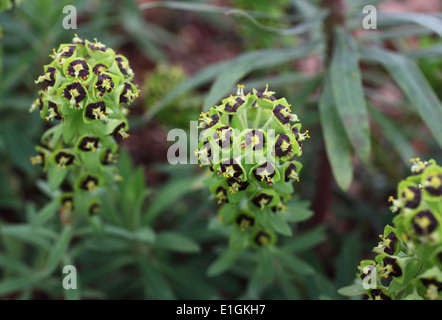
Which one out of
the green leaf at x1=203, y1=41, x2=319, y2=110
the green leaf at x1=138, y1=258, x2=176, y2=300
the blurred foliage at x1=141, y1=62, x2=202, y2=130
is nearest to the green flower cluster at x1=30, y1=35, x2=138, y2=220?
the green leaf at x1=203, y1=41, x2=319, y2=110

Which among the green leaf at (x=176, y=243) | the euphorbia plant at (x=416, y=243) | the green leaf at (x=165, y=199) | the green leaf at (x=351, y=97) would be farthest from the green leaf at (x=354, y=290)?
the green leaf at (x=165, y=199)

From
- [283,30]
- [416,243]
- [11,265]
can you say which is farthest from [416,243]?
[11,265]

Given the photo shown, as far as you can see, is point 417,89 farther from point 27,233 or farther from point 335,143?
point 27,233

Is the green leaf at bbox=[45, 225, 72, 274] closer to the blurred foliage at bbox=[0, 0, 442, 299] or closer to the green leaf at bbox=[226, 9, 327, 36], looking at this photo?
the blurred foliage at bbox=[0, 0, 442, 299]

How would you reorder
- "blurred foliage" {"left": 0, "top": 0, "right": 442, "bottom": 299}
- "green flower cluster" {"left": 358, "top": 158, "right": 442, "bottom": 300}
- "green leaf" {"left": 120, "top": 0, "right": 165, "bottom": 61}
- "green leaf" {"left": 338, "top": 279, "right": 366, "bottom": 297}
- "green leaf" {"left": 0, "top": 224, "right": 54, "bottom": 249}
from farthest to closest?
"green leaf" {"left": 120, "top": 0, "right": 165, "bottom": 61}, "green leaf" {"left": 0, "top": 224, "right": 54, "bottom": 249}, "blurred foliage" {"left": 0, "top": 0, "right": 442, "bottom": 299}, "green leaf" {"left": 338, "top": 279, "right": 366, "bottom": 297}, "green flower cluster" {"left": 358, "top": 158, "right": 442, "bottom": 300}

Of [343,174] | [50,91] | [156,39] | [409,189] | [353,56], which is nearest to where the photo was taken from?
[409,189]

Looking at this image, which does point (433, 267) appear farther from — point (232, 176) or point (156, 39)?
point (156, 39)
